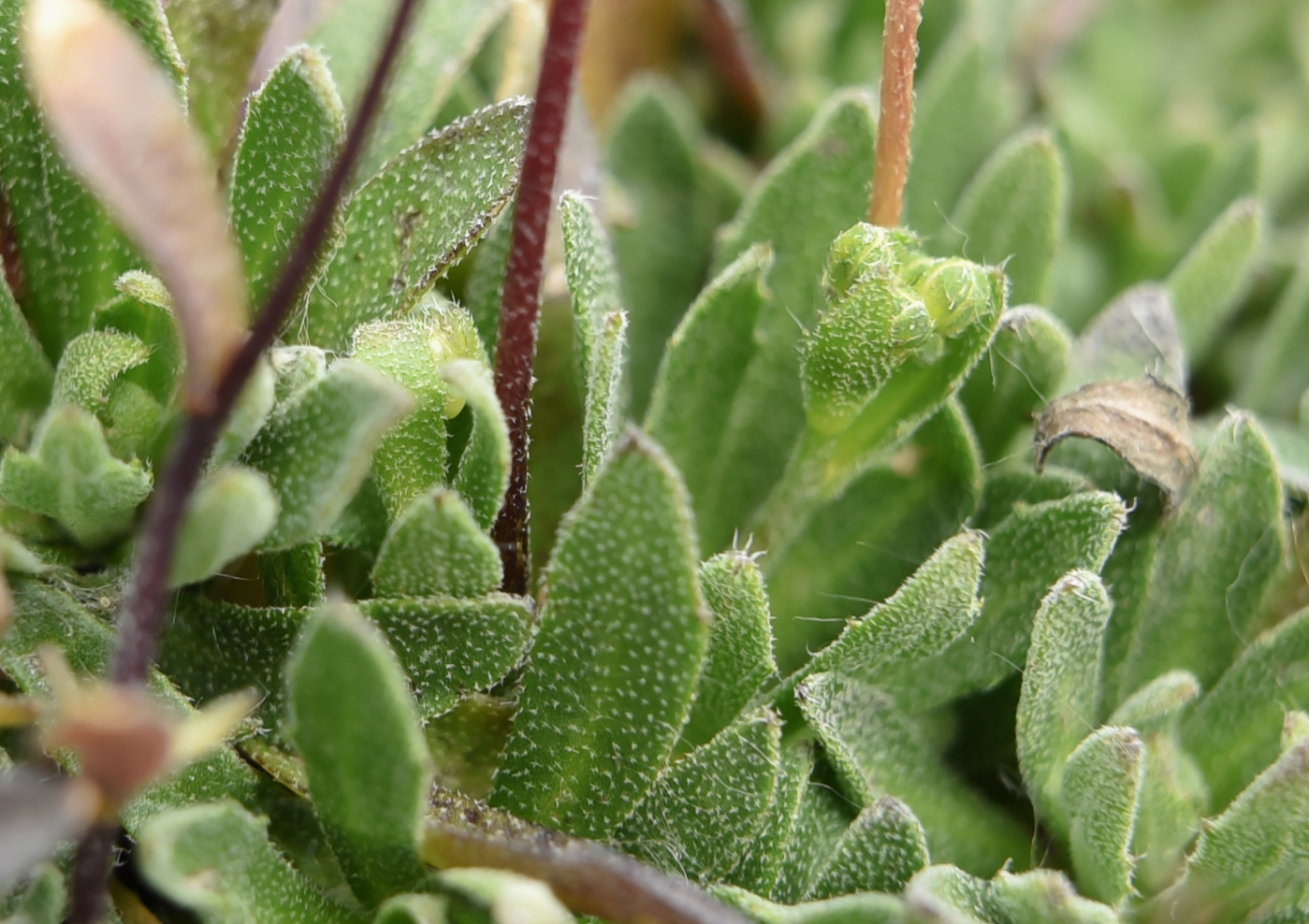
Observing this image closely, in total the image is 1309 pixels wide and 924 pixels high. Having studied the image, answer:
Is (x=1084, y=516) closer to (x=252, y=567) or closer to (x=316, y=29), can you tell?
(x=252, y=567)

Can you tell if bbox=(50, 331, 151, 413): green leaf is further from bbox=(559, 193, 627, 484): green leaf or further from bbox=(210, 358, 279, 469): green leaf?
bbox=(559, 193, 627, 484): green leaf

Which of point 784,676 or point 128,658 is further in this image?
point 784,676

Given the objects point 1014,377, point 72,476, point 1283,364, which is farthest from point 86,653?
point 1283,364

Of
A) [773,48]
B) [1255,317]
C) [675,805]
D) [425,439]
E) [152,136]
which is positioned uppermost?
[773,48]

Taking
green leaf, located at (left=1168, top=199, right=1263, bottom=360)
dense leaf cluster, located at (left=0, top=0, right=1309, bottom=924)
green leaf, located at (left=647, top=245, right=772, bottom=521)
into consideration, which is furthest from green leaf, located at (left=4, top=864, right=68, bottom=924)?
green leaf, located at (left=1168, top=199, right=1263, bottom=360)

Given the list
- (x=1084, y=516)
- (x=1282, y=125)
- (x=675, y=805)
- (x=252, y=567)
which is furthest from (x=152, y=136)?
(x=1282, y=125)

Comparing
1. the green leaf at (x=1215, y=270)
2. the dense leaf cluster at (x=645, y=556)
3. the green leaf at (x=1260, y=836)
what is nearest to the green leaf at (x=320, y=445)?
the dense leaf cluster at (x=645, y=556)

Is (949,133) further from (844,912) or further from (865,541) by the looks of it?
(844,912)

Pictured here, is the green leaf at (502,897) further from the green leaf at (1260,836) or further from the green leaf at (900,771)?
the green leaf at (1260,836)
